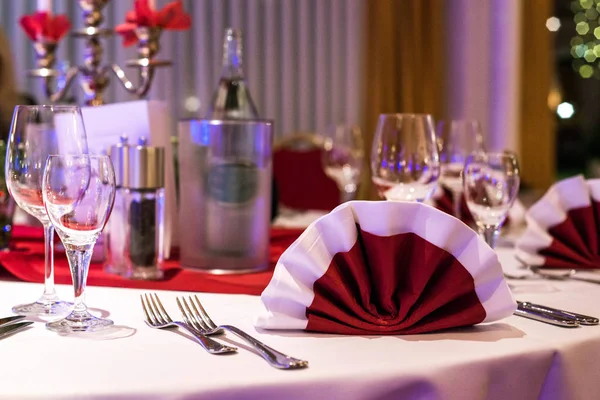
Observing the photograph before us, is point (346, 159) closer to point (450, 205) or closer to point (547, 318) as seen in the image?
point (450, 205)

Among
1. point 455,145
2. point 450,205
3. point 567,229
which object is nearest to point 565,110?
point 450,205

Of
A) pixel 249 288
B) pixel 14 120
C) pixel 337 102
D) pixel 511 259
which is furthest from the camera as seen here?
pixel 337 102

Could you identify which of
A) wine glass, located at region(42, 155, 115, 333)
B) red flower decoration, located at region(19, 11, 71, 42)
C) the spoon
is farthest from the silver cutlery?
red flower decoration, located at region(19, 11, 71, 42)

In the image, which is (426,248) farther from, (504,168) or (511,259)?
(511,259)

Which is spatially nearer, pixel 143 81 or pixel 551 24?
pixel 143 81

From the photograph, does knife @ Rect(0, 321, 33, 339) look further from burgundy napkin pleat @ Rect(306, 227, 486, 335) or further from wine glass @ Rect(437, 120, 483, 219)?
wine glass @ Rect(437, 120, 483, 219)

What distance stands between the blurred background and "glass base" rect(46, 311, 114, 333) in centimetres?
387

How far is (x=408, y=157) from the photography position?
44.8 inches

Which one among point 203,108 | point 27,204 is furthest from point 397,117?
point 203,108

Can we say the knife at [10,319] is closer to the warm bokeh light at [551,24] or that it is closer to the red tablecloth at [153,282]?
the red tablecloth at [153,282]

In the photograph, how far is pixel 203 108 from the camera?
4.78 m

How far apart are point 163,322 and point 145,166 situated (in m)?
0.34

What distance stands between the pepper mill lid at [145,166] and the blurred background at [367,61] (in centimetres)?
357

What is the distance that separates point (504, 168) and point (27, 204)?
0.65 metres
